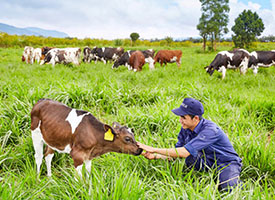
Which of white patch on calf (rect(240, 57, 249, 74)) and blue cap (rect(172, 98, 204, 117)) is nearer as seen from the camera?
blue cap (rect(172, 98, 204, 117))

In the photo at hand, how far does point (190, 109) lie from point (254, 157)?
46.6 inches

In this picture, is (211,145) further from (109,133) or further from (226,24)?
(226,24)

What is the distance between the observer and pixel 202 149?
2738 mm

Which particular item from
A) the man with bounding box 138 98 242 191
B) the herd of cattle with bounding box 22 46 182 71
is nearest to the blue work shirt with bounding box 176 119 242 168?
the man with bounding box 138 98 242 191

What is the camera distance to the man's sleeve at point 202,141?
2619 mm

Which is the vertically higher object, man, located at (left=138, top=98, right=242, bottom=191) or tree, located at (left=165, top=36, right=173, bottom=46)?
tree, located at (left=165, top=36, right=173, bottom=46)

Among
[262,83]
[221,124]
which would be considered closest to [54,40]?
[262,83]

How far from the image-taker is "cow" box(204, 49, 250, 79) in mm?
9595

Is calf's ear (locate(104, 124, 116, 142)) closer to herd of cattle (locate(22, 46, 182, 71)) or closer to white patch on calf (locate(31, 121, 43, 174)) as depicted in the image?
white patch on calf (locate(31, 121, 43, 174))

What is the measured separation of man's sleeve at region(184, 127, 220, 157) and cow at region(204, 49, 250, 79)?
286 inches

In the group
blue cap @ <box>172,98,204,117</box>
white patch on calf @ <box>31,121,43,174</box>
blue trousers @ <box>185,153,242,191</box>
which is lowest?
blue trousers @ <box>185,153,242,191</box>

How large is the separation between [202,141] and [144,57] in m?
9.72

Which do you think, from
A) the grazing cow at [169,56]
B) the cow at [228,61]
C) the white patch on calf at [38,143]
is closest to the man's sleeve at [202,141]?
the white patch on calf at [38,143]

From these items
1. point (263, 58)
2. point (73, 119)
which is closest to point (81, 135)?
point (73, 119)
